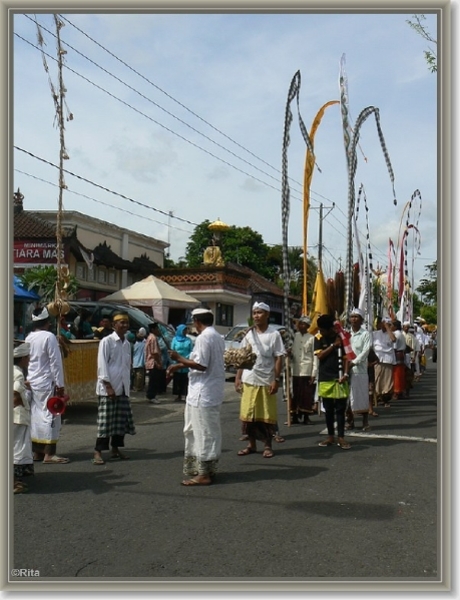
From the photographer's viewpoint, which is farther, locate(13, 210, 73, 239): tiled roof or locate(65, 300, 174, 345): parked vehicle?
locate(13, 210, 73, 239): tiled roof

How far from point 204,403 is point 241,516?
4.56ft

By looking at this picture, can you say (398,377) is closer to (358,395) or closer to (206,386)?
(358,395)

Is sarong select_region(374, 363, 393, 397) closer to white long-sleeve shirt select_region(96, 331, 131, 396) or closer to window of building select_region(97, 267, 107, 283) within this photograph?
white long-sleeve shirt select_region(96, 331, 131, 396)

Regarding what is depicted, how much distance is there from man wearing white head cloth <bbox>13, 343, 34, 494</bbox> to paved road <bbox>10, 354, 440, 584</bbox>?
25 cm

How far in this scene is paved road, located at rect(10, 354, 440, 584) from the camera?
15.9ft

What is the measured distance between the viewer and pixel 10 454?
4973 millimetres

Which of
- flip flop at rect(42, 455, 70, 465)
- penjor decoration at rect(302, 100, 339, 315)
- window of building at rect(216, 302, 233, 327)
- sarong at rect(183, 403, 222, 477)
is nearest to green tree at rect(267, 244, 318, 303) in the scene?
window of building at rect(216, 302, 233, 327)

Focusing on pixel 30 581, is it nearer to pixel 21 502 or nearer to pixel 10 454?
pixel 10 454

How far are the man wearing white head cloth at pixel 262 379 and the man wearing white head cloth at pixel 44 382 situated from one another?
210 centimetres

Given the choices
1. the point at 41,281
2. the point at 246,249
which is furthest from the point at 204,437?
the point at 246,249

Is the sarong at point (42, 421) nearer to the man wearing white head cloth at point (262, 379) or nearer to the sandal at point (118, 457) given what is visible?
the sandal at point (118, 457)

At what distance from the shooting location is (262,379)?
336 inches

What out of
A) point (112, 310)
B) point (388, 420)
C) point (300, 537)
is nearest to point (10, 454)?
point (300, 537)

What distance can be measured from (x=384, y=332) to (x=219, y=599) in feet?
34.1
